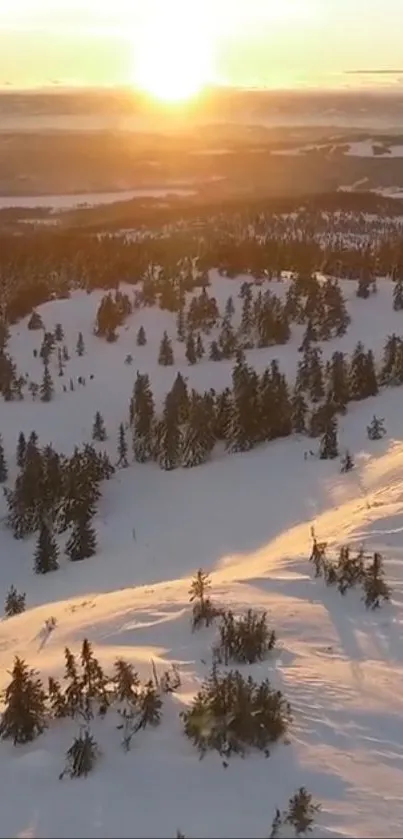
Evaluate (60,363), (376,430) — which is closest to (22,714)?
(376,430)

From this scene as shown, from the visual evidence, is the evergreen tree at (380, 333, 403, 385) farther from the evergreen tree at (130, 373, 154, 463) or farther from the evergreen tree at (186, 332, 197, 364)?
the evergreen tree at (130, 373, 154, 463)

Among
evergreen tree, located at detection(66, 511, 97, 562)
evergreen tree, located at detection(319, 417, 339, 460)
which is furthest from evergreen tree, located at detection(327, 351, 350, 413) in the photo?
evergreen tree, located at detection(66, 511, 97, 562)

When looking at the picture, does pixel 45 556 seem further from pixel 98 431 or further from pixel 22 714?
pixel 22 714

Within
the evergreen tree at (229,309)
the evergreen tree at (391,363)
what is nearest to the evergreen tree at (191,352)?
the evergreen tree at (229,309)

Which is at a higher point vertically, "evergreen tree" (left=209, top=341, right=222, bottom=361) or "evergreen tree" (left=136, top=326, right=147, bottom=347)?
"evergreen tree" (left=136, top=326, right=147, bottom=347)

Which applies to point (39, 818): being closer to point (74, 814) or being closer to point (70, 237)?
point (74, 814)

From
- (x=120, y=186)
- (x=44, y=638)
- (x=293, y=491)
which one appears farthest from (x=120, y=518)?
(x=120, y=186)

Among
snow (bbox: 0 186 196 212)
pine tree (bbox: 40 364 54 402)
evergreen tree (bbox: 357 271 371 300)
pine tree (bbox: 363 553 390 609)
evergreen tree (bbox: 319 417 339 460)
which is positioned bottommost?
pine tree (bbox: 363 553 390 609)
